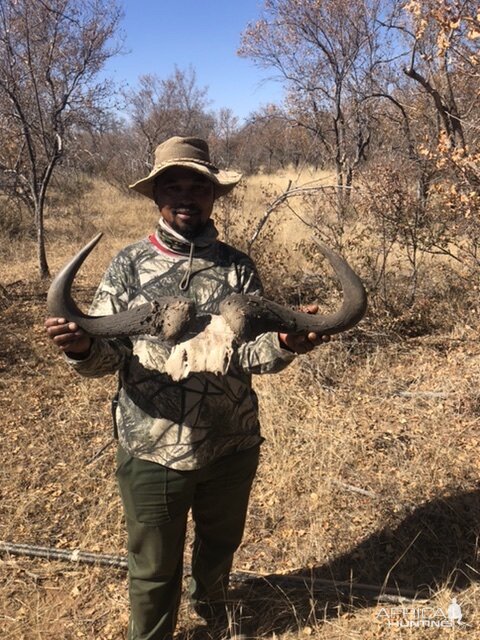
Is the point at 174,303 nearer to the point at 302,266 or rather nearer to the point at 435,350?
the point at 435,350

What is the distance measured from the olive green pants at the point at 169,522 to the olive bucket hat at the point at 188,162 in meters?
1.32

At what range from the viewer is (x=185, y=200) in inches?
90.7

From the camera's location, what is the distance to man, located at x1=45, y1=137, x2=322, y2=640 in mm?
2211

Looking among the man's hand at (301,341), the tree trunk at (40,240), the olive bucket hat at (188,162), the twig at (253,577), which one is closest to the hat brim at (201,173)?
the olive bucket hat at (188,162)

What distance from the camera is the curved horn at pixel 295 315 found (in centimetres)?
198

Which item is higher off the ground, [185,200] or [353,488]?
[185,200]

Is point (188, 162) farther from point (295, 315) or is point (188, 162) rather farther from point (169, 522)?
point (169, 522)

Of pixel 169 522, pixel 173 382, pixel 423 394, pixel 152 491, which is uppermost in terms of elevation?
pixel 173 382

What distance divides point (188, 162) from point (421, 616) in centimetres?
296

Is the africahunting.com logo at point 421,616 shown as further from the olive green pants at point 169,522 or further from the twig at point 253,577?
the olive green pants at point 169,522

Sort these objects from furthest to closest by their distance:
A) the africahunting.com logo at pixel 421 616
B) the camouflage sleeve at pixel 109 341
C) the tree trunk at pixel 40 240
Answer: the tree trunk at pixel 40 240, the africahunting.com logo at pixel 421 616, the camouflage sleeve at pixel 109 341

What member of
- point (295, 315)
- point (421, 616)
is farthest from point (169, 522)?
point (421, 616)

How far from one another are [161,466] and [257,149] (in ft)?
122

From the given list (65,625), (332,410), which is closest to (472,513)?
(332,410)
